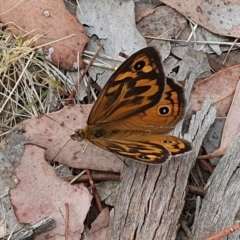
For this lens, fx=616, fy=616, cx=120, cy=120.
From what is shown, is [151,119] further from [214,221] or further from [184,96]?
[214,221]

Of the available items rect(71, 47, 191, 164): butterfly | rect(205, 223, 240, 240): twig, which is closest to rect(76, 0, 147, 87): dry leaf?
rect(71, 47, 191, 164): butterfly

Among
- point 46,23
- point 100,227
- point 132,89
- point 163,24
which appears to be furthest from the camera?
point 163,24

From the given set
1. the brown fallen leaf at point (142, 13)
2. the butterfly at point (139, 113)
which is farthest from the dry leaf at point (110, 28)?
the butterfly at point (139, 113)

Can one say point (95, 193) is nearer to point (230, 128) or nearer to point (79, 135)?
point (79, 135)

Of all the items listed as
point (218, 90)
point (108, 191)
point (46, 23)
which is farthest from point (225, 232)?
point (46, 23)

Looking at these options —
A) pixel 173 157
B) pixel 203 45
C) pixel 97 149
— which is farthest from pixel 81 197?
pixel 203 45

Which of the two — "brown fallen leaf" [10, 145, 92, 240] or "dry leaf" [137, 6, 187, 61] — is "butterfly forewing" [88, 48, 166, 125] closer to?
"brown fallen leaf" [10, 145, 92, 240]

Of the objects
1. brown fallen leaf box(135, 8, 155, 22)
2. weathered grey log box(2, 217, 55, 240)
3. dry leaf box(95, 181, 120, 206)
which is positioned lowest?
dry leaf box(95, 181, 120, 206)
